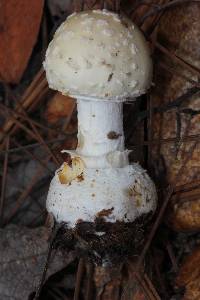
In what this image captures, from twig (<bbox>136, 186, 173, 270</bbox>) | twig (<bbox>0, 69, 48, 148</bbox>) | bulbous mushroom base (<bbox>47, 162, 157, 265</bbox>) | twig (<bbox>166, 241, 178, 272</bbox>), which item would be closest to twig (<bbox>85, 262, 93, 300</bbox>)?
bulbous mushroom base (<bbox>47, 162, 157, 265</bbox>)

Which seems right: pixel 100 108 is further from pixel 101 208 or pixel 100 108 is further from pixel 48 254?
pixel 48 254

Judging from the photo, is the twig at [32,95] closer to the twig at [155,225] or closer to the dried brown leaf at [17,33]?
the dried brown leaf at [17,33]

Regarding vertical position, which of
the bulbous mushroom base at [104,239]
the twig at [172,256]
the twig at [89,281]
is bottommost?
the twig at [89,281]

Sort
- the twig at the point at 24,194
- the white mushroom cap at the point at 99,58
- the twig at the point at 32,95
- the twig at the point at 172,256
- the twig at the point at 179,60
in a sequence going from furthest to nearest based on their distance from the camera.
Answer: the twig at the point at 24,194 < the twig at the point at 32,95 < the twig at the point at 172,256 < the twig at the point at 179,60 < the white mushroom cap at the point at 99,58

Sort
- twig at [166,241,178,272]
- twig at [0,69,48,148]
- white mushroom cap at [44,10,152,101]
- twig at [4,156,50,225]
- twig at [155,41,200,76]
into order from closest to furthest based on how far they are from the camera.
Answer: white mushroom cap at [44,10,152,101] < twig at [155,41,200,76] < twig at [166,241,178,272] < twig at [0,69,48,148] < twig at [4,156,50,225]

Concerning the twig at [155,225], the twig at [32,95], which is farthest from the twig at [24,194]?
the twig at [155,225]

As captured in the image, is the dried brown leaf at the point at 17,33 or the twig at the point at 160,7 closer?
the twig at the point at 160,7

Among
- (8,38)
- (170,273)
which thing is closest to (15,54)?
(8,38)

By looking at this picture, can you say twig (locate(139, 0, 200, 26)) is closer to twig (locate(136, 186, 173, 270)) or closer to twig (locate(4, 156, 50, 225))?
twig (locate(136, 186, 173, 270))
